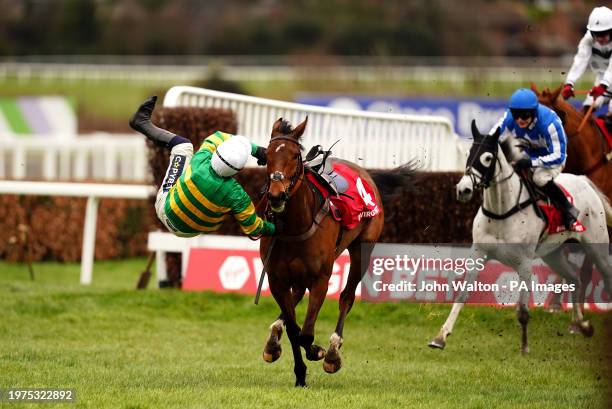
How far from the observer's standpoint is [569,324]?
9875 millimetres

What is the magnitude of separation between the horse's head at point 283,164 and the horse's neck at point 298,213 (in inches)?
4.9

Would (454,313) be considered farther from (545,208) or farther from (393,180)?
(393,180)

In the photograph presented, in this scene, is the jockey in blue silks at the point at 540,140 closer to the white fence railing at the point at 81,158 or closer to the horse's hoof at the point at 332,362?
the horse's hoof at the point at 332,362

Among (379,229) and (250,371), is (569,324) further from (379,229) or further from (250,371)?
(250,371)

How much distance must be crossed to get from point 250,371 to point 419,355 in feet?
5.20

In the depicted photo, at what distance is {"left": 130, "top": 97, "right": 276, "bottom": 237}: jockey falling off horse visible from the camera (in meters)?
7.11

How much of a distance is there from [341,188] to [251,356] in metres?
1.67

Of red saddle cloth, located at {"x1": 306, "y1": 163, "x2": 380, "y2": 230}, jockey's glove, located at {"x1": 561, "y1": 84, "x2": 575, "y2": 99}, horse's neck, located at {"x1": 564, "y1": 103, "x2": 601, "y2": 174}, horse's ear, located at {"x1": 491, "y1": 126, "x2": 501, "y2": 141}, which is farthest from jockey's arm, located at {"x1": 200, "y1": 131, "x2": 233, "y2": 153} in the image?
jockey's glove, located at {"x1": 561, "y1": 84, "x2": 575, "y2": 99}

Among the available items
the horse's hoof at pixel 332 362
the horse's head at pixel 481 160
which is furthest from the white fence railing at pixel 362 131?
the horse's hoof at pixel 332 362

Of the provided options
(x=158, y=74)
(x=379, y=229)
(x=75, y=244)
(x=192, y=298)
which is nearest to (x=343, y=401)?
(x=379, y=229)

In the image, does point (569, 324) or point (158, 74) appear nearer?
point (569, 324)

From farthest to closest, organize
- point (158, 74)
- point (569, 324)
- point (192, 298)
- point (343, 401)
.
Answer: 1. point (158, 74)
2. point (192, 298)
3. point (569, 324)
4. point (343, 401)

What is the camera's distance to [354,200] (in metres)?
8.26

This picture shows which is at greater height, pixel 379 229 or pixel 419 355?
pixel 379 229
